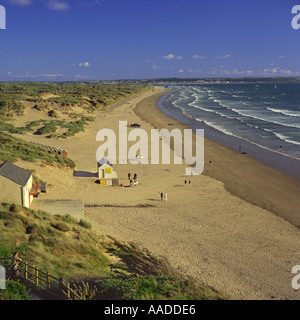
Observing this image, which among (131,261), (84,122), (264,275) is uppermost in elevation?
(84,122)

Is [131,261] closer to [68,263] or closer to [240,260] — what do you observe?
[68,263]

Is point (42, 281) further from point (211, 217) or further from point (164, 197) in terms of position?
point (164, 197)

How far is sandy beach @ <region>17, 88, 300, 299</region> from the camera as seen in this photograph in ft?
41.8

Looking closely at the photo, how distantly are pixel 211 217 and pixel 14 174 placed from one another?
35.3 ft

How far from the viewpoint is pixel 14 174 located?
627 inches

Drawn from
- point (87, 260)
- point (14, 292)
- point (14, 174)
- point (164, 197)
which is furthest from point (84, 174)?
point (14, 292)

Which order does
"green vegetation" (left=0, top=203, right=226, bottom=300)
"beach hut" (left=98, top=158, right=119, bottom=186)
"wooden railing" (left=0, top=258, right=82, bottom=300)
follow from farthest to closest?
"beach hut" (left=98, top=158, right=119, bottom=186)
"green vegetation" (left=0, top=203, right=226, bottom=300)
"wooden railing" (left=0, top=258, right=82, bottom=300)

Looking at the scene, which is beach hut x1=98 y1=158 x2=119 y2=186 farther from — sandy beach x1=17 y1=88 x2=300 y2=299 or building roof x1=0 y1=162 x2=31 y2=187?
building roof x1=0 y1=162 x2=31 y2=187

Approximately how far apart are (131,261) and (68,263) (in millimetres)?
2510

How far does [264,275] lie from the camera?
12.6 metres

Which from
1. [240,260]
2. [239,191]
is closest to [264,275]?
[240,260]

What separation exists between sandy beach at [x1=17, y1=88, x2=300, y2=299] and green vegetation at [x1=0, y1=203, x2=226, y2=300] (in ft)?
4.78

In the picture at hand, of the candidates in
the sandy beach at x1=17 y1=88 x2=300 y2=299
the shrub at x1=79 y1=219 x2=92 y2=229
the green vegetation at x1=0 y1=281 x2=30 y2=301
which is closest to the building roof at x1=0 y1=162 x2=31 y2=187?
the sandy beach at x1=17 y1=88 x2=300 y2=299
